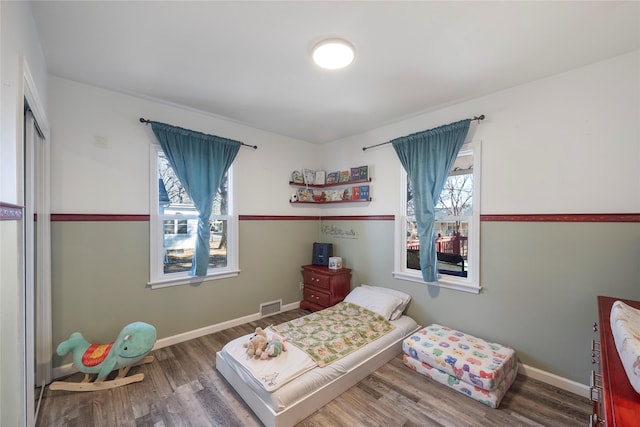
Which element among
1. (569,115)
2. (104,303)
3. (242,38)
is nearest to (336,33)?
(242,38)

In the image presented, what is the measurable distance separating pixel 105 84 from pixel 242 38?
1493mm

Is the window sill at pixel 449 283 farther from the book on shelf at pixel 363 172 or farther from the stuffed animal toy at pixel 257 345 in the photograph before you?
the stuffed animal toy at pixel 257 345

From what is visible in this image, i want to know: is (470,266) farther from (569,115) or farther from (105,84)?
(105,84)

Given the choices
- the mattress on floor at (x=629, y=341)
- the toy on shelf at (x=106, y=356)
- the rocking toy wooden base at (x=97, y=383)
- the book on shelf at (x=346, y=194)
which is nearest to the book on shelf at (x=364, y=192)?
the book on shelf at (x=346, y=194)

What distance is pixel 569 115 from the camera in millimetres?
2051

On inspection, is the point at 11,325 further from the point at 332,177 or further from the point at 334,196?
the point at 332,177

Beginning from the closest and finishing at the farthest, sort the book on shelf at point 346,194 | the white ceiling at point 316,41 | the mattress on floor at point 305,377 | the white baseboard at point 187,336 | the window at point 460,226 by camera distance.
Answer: the white ceiling at point 316,41
the mattress on floor at point 305,377
the white baseboard at point 187,336
the window at point 460,226
the book on shelf at point 346,194

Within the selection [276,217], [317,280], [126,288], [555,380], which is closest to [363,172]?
[276,217]

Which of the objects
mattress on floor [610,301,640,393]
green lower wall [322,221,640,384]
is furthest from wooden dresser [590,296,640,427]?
green lower wall [322,221,640,384]

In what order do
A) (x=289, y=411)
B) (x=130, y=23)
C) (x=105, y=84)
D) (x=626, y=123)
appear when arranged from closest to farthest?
1. (x=130, y=23)
2. (x=289, y=411)
3. (x=626, y=123)
4. (x=105, y=84)

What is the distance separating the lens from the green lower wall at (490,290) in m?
1.96

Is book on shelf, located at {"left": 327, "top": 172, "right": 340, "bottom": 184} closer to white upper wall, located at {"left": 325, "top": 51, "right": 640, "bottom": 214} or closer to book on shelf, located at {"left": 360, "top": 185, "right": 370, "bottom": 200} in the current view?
book on shelf, located at {"left": 360, "top": 185, "right": 370, "bottom": 200}

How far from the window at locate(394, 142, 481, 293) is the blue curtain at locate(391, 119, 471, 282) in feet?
0.45

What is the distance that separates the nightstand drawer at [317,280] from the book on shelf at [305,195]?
1047 millimetres
